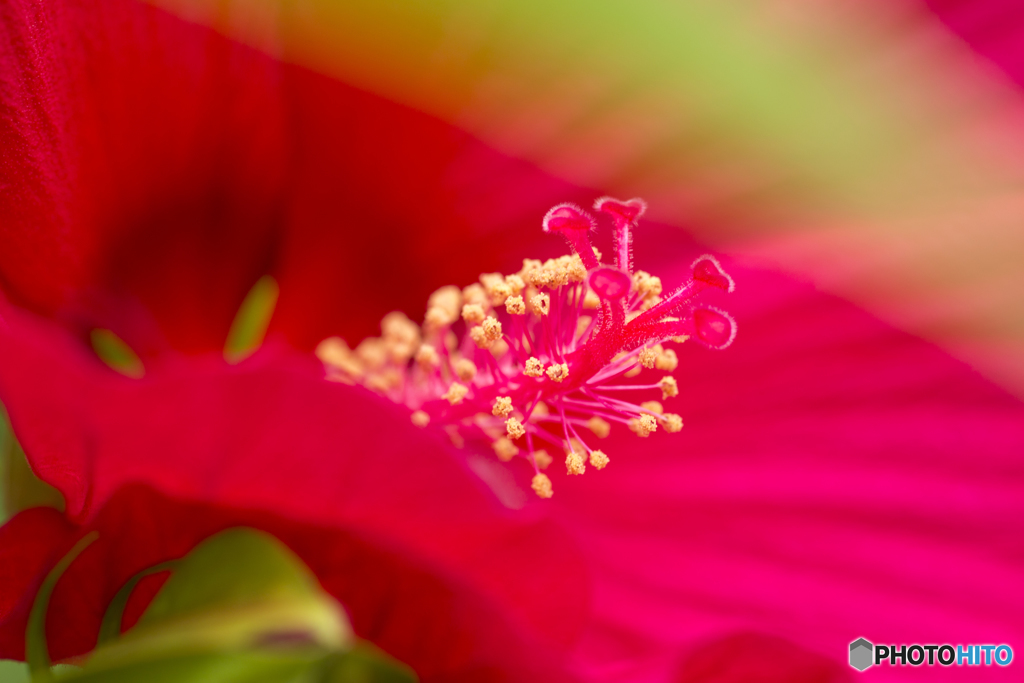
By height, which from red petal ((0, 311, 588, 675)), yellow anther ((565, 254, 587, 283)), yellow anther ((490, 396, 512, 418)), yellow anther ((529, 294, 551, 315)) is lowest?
red petal ((0, 311, 588, 675))

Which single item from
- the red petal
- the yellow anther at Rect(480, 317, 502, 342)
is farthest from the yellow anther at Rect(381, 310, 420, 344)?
the red petal

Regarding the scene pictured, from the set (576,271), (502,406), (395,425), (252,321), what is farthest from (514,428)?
(252,321)

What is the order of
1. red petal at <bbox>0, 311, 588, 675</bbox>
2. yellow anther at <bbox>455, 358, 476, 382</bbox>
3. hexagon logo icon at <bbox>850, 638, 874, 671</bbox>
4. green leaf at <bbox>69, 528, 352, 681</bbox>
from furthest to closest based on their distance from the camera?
yellow anther at <bbox>455, 358, 476, 382</bbox>
hexagon logo icon at <bbox>850, 638, 874, 671</bbox>
red petal at <bbox>0, 311, 588, 675</bbox>
green leaf at <bbox>69, 528, 352, 681</bbox>

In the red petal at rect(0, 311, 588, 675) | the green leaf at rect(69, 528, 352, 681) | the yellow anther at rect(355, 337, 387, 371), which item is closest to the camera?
the green leaf at rect(69, 528, 352, 681)

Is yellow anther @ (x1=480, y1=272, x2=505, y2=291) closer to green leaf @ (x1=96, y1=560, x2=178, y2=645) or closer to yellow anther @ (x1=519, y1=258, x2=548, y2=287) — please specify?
yellow anther @ (x1=519, y1=258, x2=548, y2=287)

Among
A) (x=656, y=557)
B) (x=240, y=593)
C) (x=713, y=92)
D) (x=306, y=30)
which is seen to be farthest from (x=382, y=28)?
(x=240, y=593)

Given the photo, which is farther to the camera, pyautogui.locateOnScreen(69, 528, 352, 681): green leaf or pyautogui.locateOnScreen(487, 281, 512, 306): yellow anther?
pyautogui.locateOnScreen(487, 281, 512, 306): yellow anther
